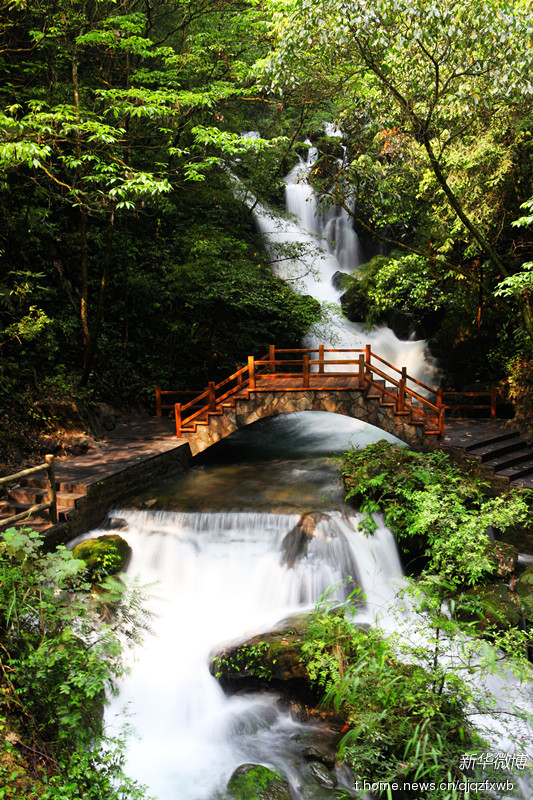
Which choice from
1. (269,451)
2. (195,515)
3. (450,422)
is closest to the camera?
(195,515)

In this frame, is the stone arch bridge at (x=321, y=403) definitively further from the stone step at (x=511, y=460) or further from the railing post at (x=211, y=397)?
the stone step at (x=511, y=460)

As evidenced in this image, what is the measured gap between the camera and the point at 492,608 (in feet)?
21.1

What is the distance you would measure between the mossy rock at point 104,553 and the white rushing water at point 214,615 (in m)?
0.44

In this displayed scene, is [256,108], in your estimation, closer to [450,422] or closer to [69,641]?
[450,422]

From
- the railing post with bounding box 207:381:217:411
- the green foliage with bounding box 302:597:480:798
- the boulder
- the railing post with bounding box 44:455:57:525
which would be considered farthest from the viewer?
the railing post with bounding box 207:381:217:411

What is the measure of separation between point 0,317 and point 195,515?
→ 225 inches

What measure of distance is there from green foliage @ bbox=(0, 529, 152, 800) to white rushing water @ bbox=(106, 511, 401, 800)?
133 centimetres

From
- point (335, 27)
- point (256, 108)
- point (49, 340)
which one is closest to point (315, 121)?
point (256, 108)

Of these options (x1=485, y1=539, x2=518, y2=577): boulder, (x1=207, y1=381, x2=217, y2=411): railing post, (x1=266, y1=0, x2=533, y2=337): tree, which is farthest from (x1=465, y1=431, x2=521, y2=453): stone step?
(x1=207, y1=381, x2=217, y2=411): railing post

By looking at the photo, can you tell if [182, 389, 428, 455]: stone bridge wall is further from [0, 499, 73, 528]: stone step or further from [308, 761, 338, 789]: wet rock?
[308, 761, 338, 789]: wet rock

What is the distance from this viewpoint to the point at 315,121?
16984 millimetres

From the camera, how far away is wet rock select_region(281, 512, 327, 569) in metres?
7.83

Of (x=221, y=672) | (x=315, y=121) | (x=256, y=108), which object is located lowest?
(x=221, y=672)

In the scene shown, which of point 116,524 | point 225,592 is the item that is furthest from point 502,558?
point 116,524
